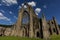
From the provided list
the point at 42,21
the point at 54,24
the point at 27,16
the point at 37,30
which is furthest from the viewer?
the point at 54,24

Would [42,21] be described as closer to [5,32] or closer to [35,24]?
[35,24]

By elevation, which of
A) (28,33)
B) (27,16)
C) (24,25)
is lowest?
(28,33)

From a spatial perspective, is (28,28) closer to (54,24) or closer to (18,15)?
(18,15)

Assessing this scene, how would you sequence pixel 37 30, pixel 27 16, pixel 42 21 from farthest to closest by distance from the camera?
1. pixel 27 16
2. pixel 37 30
3. pixel 42 21

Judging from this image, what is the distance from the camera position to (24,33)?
215ft

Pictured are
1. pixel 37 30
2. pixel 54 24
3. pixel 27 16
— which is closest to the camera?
pixel 37 30

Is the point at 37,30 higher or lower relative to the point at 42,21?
lower

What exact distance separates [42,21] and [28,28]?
31.9ft

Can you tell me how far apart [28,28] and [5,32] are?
743 inches

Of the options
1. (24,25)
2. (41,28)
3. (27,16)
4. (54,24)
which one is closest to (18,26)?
(24,25)

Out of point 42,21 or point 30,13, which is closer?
point 42,21

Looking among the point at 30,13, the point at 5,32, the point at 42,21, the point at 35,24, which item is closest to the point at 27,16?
the point at 30,13

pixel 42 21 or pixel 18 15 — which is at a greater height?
pixel 18 15

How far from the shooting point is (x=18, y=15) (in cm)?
6800
